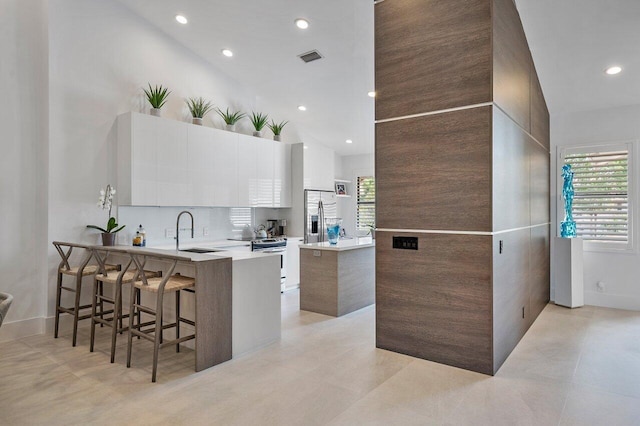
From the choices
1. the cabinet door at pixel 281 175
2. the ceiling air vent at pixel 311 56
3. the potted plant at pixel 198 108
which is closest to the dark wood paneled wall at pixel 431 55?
the ceiling air vent at pixel 311 56

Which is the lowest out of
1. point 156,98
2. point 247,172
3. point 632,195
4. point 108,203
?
point 108,203

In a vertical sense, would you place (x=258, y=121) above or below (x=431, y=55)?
above

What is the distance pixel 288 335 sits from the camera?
3.91m

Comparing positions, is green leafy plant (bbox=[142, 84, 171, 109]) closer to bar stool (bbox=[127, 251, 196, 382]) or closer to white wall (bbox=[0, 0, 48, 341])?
white wall (bbox=[0, 0, 48, 341])

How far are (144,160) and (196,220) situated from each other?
4.35 feet

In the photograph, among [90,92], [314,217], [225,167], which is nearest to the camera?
[90,92]

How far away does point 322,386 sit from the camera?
276 cm

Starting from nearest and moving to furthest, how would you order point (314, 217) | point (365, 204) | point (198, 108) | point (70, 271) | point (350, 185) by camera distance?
point (70, 271) < point (198, 108) < point (314, 217) < point (365, 204) < point (350, 185)

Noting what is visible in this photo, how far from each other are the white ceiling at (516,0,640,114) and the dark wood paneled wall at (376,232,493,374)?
2340mm

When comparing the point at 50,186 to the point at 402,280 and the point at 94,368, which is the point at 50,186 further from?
the point at 402,280

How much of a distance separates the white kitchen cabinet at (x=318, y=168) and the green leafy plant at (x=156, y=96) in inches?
97.7

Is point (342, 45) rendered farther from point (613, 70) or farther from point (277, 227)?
point (277, 227)

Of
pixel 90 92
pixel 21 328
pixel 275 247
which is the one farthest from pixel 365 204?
pixel 21 328

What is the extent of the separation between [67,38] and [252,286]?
338cm
